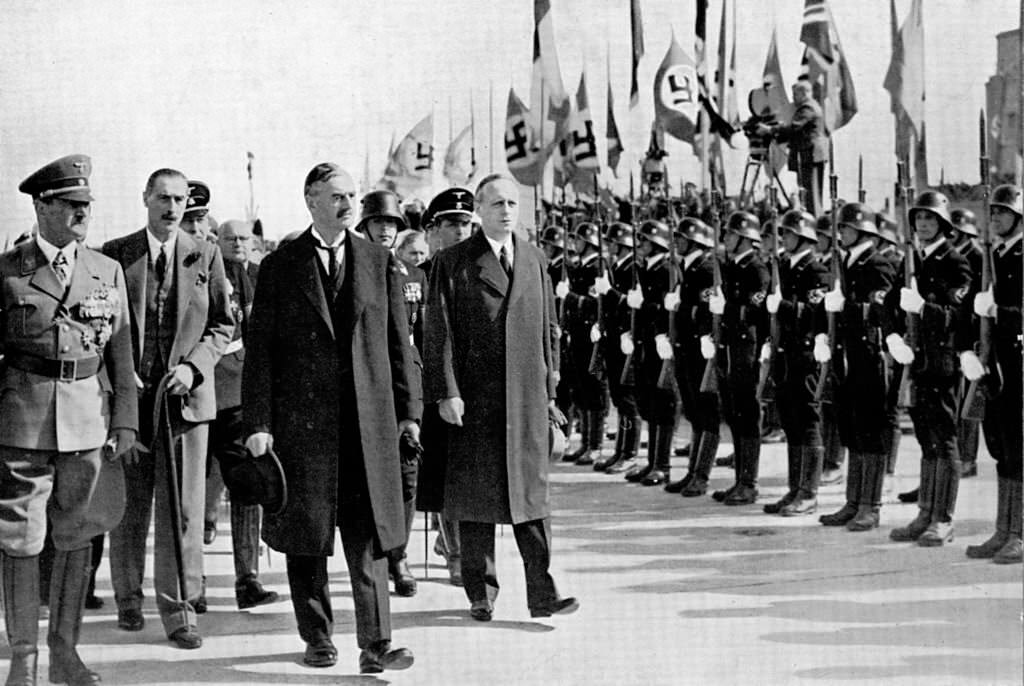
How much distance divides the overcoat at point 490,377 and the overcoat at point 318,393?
665mm

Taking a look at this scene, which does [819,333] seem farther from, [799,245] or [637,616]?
[637,616]

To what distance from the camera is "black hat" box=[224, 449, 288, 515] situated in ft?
15.5

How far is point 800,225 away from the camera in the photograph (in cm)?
864

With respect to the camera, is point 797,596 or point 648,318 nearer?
point 797,596

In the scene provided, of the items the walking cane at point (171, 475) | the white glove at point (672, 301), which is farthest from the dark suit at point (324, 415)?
the white glove at point (672, 301)

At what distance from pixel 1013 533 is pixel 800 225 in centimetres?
285

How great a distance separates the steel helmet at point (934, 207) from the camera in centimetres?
710

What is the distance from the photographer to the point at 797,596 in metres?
5.86

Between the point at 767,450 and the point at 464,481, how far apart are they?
6252 mm

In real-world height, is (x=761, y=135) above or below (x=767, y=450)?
above

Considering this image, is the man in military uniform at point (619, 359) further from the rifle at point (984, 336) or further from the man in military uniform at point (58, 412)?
the man in military uniform at point (58, 412)

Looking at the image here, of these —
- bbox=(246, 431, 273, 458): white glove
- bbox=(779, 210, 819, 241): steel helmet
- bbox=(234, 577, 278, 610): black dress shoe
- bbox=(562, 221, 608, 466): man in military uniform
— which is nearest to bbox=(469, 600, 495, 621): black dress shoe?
bbox=(234, 577, 278, 610): black dress shoe

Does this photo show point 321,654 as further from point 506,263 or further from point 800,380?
point 800,380

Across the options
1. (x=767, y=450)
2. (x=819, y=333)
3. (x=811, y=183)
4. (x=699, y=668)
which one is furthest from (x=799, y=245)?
(x=699, y=668)
